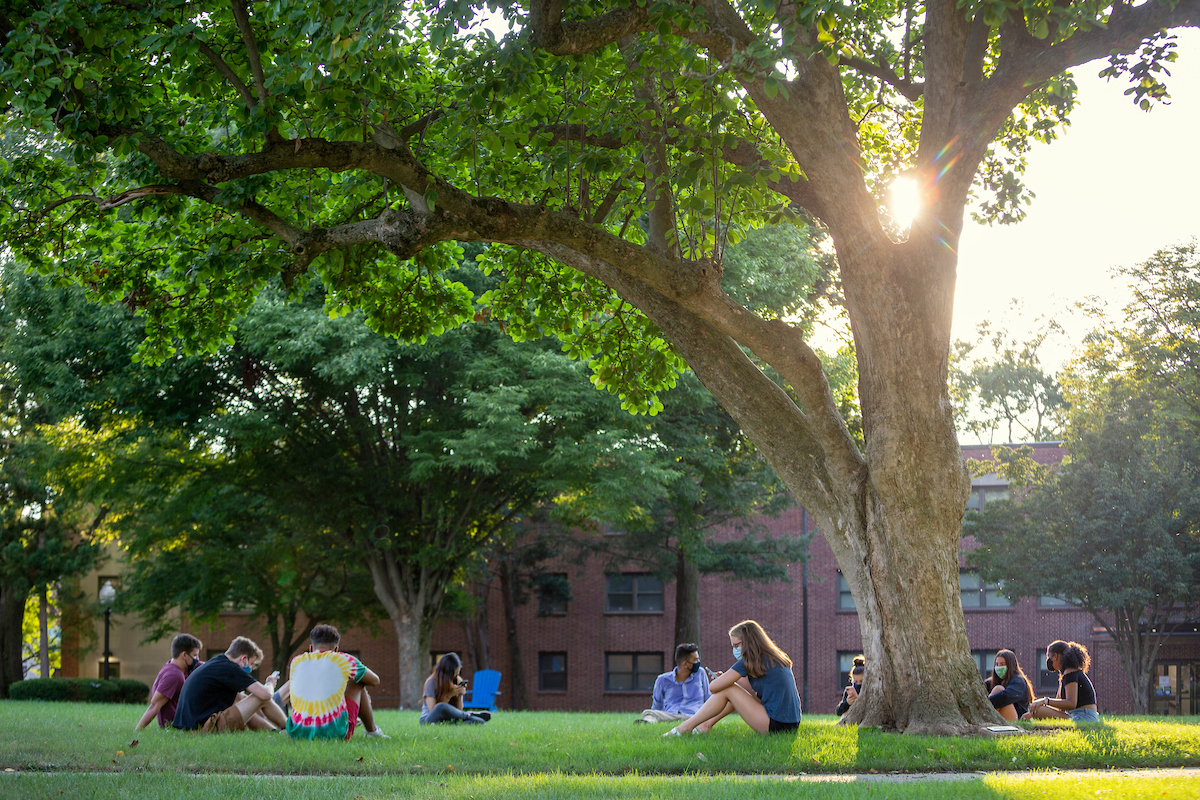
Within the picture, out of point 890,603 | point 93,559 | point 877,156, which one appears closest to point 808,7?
point 890,603

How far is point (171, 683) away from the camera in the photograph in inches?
426

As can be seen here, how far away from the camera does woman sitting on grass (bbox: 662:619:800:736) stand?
9289 mm

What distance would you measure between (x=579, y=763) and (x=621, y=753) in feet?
1.63

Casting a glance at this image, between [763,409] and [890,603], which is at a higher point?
[763,409]

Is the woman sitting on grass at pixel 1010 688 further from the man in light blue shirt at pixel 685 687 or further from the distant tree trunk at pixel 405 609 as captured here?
the distant tree trunk at pixel 405 609

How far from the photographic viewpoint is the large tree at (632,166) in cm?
896

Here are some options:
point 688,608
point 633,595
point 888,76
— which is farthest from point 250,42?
point 633,595

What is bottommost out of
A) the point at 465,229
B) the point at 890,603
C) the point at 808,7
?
the point at 890,603

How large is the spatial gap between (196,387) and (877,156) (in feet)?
48.1

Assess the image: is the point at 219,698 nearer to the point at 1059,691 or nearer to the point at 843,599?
the point at 1059,691

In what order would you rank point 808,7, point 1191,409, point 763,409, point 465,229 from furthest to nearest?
1. point 1191,409
2. point 763,409
3. point 465,229
4. point 808,7

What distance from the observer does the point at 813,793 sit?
6066 millimetres

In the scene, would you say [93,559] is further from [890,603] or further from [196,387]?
[890,603]

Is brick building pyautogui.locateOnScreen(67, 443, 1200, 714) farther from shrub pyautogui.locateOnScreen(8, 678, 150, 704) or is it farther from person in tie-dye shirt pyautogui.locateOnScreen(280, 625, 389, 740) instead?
person in tie-dye shirt pyautogui.locateOnScreen(280, 625, 389, 740)
